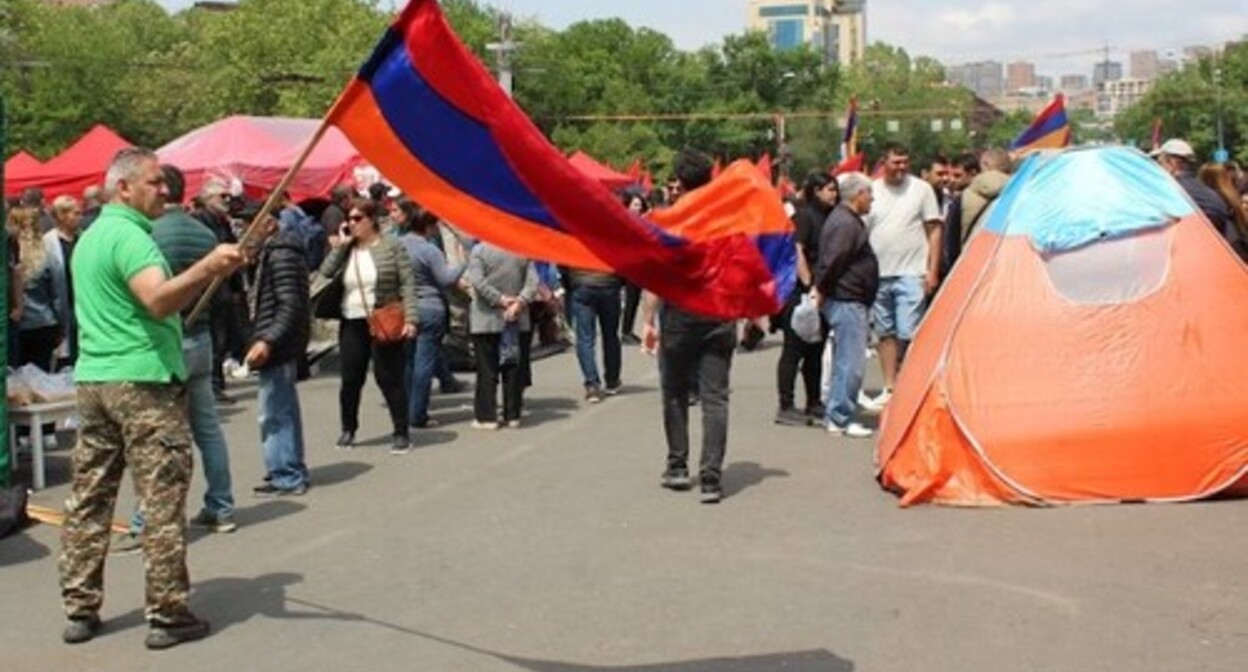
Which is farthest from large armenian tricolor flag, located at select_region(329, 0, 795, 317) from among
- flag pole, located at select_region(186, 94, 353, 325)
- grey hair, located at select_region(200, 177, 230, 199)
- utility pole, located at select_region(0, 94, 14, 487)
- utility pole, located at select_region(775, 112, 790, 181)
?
utility pole, located at select_region(775, 112, 790, 181)

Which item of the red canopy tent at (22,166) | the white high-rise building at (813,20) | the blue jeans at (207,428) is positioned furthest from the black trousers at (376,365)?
the white high-rise building at (813,20)

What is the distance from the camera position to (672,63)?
9231cm

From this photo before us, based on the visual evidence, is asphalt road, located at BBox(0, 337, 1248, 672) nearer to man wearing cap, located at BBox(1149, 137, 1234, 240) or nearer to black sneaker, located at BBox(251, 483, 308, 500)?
black sneaker, located at BBox(251, 483, 308, 500)

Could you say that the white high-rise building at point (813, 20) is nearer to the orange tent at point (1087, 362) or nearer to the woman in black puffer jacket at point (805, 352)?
the woman in black puffer jacket at point (805, 352)

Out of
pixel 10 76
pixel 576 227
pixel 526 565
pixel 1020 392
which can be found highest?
pixel 10 76

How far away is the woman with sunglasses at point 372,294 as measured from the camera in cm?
988

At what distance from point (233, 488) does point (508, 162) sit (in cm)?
472

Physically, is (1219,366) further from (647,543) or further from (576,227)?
(576,227)

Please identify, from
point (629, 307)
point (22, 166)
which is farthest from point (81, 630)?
point (22, 166)

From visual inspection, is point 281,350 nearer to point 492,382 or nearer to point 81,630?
point 492,382

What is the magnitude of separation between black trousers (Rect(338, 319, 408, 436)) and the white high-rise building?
527ft

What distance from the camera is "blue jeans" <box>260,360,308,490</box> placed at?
28.6ft

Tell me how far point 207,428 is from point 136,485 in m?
1.85

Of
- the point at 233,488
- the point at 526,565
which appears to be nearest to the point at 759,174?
the point at 526,565
